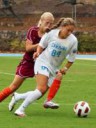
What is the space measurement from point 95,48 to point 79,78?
903 inches

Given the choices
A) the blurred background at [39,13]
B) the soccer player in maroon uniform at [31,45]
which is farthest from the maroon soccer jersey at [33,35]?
the blurred background at [39,13]

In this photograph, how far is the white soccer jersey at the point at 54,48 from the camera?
41.0ft

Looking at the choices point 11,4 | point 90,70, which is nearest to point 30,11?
point 11,4

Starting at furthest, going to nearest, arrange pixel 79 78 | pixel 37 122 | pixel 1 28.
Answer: pixel 1 28
pixel 79 78
pixel 37 122

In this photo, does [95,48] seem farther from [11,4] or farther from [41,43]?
[41,43]

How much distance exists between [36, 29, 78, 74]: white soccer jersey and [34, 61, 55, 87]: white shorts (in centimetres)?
6

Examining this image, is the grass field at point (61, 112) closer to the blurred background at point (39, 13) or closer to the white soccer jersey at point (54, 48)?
the white soccer jersey at point (54, 48)

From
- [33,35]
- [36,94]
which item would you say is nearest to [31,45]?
[33,35]

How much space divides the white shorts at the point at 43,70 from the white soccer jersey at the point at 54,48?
59 millimetres

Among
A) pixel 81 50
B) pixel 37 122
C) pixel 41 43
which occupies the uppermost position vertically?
pixel 41 43

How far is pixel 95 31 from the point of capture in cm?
4831

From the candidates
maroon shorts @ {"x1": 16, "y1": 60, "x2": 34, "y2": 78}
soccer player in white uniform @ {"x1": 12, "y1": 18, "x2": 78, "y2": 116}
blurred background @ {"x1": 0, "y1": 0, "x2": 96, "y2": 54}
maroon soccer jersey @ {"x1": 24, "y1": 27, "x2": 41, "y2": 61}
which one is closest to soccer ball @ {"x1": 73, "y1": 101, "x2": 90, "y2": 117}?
soccer player in white uniform @ {"x1": 12, "y1": 18, "x2": 78, "y2": 116}

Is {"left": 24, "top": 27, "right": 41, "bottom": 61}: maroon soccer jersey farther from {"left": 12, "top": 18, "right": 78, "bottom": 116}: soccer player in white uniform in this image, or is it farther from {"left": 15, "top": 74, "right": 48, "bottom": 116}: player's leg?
{"left": 15, "top": 74, "right": 48, "bottom": 116}: player's leg

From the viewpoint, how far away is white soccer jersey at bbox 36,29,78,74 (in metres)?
12.5
